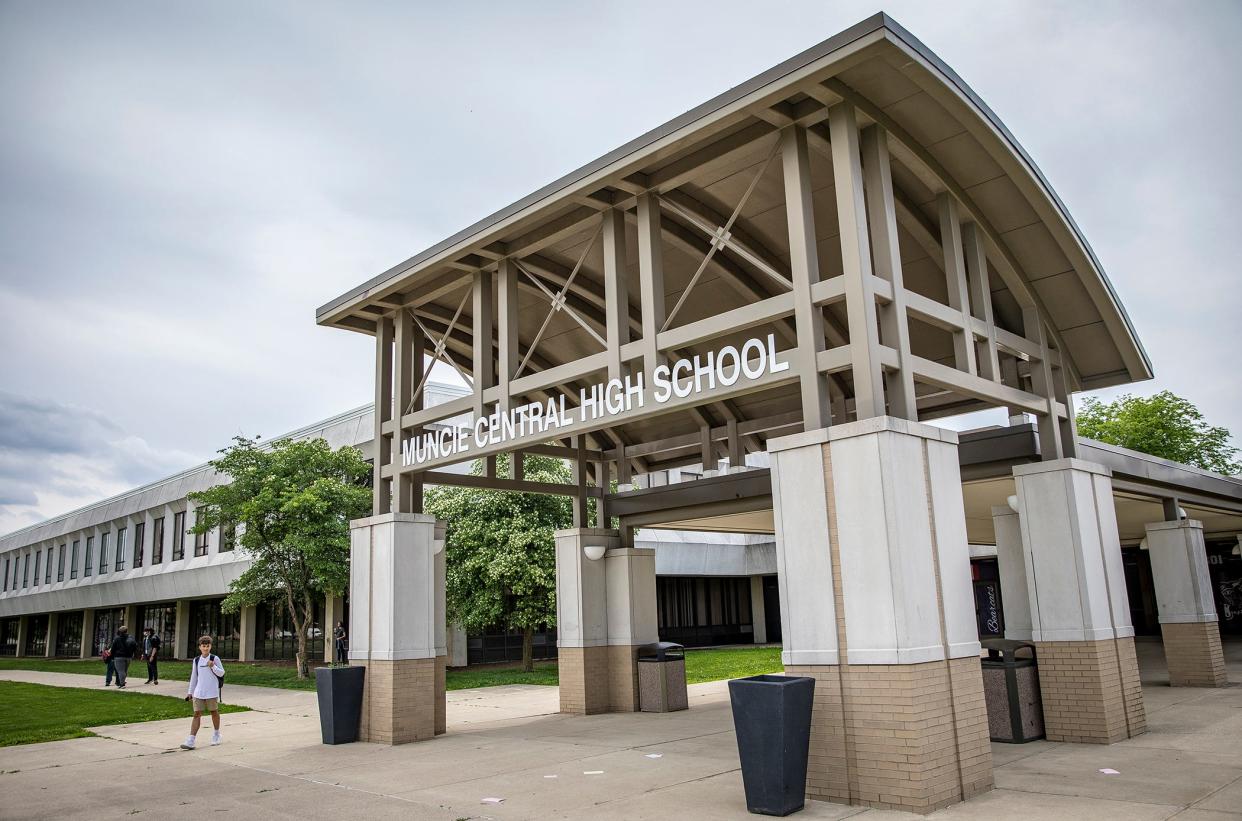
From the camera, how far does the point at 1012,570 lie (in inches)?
492

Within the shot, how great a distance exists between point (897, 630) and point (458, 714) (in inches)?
450

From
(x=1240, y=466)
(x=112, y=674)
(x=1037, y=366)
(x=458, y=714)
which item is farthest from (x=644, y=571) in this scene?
(x=1240, y=466)

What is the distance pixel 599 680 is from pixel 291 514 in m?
13.7

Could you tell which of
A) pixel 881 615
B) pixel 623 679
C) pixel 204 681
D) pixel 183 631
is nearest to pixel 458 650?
pixel 623 679

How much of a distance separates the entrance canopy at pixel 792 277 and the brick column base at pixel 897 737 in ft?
7.37

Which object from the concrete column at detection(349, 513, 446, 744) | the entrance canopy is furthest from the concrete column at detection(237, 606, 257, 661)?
the concrete column at detection(349, 513, 446, 744)

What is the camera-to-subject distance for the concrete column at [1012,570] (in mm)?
12281

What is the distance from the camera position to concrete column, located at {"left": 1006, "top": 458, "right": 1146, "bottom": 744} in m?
10.5

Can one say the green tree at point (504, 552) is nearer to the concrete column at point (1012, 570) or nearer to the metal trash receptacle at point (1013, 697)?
the concrete column at point (1012, 570)

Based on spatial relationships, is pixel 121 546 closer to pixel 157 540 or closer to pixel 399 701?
pixel 157 540

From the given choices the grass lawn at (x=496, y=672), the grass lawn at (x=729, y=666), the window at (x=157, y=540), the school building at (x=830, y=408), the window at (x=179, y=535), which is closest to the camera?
the school building at (x=830, y=408)

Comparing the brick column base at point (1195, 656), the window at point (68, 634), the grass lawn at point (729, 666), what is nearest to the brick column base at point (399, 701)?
the grass lawn at point (729, 666)

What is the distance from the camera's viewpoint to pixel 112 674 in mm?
28406

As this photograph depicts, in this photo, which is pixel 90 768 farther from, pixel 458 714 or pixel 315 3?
pixel 315 3
